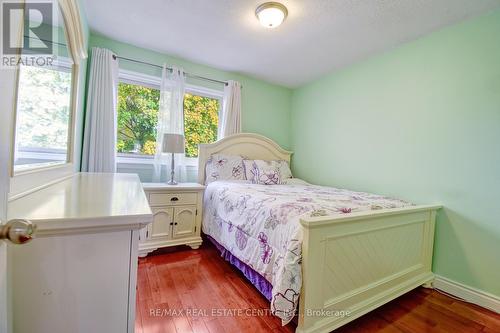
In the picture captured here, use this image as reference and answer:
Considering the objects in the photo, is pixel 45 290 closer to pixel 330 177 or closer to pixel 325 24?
pixel 325 24

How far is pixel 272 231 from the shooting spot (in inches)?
57.8

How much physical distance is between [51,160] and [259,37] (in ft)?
6.69

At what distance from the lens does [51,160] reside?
113cm

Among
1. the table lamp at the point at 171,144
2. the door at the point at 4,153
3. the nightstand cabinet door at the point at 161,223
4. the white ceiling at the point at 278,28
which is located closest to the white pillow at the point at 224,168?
the table lamp at the point at 171,144

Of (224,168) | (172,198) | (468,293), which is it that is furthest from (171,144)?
(468,293)

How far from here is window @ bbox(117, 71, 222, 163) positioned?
271 centimetres

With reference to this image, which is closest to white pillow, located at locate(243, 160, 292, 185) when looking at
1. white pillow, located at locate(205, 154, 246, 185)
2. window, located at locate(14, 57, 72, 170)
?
white pillow, located at locate(205, 154, 246, 185)

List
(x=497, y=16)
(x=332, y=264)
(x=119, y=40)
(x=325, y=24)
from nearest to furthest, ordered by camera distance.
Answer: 1. (x=332, y=264)
2. (x=497, y=16)
3. (x=325, y=24)
4. (x=119, y=40)

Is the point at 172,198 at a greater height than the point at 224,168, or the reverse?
the point at 224,168

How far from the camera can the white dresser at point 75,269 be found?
1.86 ft

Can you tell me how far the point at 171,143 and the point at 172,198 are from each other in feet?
2.02

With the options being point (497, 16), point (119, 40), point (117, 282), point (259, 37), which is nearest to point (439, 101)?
point (497, 16)

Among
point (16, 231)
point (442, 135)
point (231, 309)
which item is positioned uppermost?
point (442, 135)

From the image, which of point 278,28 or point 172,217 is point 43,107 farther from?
point 278,28
